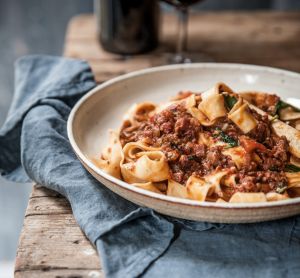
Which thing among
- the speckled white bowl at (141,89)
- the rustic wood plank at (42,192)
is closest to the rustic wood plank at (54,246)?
the rustic wood plank at (42,192)

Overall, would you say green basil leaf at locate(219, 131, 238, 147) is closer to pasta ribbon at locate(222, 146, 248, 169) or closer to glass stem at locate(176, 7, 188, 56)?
pasta ribbon at locate(222, 146, 248, 169)

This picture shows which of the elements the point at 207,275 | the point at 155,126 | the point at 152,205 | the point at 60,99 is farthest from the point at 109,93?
the point at 207,275

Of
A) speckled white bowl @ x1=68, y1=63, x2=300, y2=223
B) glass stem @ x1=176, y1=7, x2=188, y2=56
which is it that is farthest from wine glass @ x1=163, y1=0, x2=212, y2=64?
speckled white bowl @ x1=68, y1=63, x2=300, y2=223

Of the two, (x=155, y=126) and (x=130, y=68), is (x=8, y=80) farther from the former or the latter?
(x=155, y=126)

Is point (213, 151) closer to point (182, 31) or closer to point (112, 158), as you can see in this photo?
point (112, 158)

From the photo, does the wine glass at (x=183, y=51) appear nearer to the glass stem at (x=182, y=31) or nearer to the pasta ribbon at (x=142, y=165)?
the glass stem at (x=182, y=31)

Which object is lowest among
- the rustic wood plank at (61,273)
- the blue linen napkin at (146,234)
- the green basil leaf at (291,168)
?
the rustic wood plank at (61,273)
